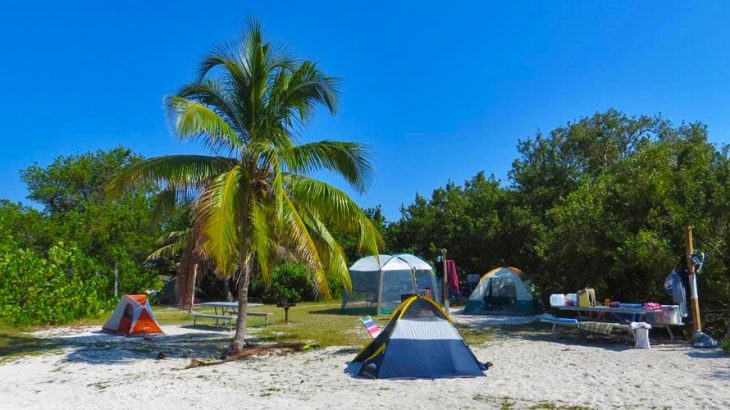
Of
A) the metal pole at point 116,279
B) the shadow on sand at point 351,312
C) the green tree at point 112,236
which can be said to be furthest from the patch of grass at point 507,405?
the metal pole at point 116,279

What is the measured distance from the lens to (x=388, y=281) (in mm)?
20141

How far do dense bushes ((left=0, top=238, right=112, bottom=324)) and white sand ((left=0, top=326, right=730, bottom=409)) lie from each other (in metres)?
5.26

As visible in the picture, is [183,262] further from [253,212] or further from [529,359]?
[529,359]

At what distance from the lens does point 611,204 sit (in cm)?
1479

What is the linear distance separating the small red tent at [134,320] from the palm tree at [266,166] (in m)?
4.76

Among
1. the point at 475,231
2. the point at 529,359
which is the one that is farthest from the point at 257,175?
the point at 475,231

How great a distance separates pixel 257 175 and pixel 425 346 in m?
4.74

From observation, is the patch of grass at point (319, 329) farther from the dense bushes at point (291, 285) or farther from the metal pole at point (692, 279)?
the metal pole at point (692, 279)

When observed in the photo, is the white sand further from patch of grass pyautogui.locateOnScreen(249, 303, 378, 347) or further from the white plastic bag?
patch of grass pyautogui.locateOnScreen(249, 303, 378, 347)

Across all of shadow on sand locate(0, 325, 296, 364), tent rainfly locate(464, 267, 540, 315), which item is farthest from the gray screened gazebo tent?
shadow on sand locate(0, 325, 296, 364)

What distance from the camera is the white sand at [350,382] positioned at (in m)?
7.04

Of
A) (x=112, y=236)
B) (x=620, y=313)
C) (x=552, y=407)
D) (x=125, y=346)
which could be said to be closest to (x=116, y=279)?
(x=112, y=236)

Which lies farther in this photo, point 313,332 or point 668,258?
point 313,332

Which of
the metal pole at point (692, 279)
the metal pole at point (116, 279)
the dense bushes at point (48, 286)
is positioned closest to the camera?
the metal pole at point (692, 279)
